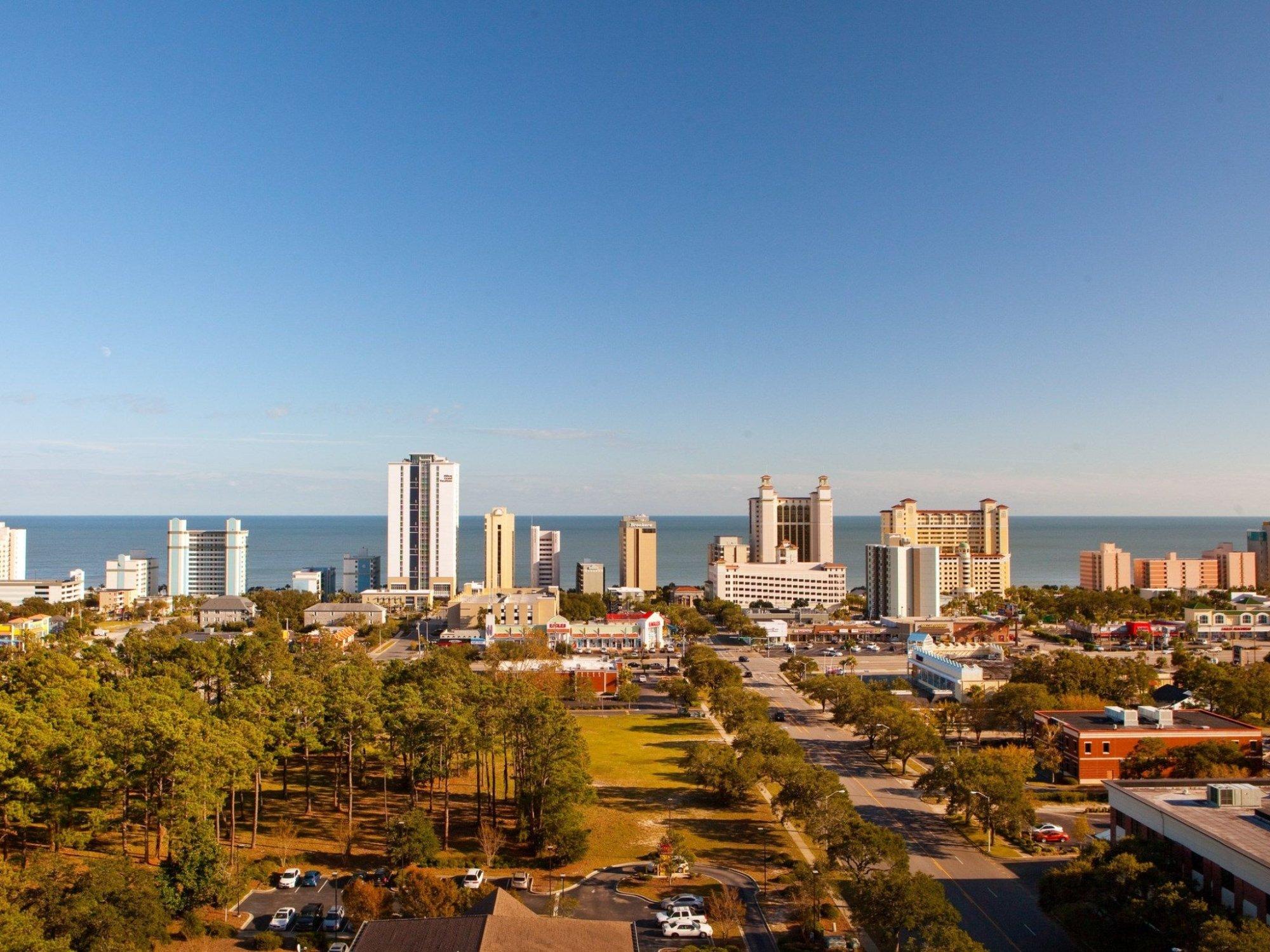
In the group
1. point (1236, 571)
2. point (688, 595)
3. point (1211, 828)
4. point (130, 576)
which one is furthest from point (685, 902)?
point (1236, 571)

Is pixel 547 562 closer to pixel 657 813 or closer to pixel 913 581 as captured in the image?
pixel 913 581

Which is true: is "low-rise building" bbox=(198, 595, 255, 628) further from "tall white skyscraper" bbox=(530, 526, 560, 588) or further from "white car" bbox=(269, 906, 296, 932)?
"white car" bbox=(269, 906, 296, 932)

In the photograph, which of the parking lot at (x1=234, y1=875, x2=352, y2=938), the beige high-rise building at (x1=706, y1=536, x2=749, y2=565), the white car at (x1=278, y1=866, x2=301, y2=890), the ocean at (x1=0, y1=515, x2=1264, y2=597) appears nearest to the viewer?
the parking lot at (x1=234, y1=875, x2=352, y2=938)

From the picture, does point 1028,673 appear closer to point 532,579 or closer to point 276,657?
point 276,657

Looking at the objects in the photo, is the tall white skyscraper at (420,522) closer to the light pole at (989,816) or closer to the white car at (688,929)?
the light pole at (989,816)

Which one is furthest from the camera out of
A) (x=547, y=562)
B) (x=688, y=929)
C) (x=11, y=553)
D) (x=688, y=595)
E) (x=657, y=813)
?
(x=547, y=562)

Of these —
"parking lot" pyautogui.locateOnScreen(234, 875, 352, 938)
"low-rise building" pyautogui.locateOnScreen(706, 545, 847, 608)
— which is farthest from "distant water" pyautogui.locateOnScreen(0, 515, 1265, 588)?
"parking lot" pyautogui.locateOnScreen(234, 875, 352, 938)
